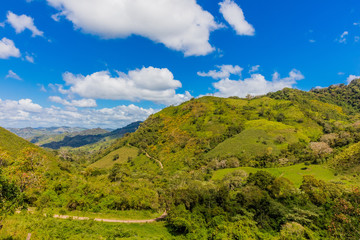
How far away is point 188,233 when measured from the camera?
40.3m

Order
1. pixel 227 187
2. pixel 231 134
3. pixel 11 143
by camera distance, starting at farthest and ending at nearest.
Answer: pixel 231 134
pixel 11 143
pixel 227 187

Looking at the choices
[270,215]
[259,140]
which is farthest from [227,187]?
[259,140]

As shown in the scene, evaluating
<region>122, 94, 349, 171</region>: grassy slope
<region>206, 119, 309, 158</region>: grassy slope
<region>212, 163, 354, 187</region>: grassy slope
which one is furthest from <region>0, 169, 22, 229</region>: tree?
<region>206, 119, 309, 158</region>: grassy slope

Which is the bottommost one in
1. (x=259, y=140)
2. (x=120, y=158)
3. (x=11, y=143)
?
(x=120, y=158)

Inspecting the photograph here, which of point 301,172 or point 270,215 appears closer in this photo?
point 270,215

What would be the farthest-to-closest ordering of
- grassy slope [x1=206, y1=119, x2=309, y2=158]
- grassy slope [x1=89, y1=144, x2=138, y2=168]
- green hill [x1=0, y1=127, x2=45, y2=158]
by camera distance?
grassy slope [x1=89, y1=144, x2=138, y2=168]
grassy slope [x1=206, y1=119, x2=309, y2=158]
green hill [x1=0, y1=127, x2=45, y2=158]

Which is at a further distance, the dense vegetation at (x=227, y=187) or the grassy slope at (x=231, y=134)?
the grassy slope at (x=231, y=134)

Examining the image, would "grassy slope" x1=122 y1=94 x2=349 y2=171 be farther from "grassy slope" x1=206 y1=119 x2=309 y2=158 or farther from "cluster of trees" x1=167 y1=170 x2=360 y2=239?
"cluster of trees" x1=167 y1=170 x2=360 y2=239

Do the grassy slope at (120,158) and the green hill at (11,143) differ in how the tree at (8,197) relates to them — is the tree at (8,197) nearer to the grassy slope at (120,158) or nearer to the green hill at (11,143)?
the green hill at (11,143)

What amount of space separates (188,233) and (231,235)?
10988mm

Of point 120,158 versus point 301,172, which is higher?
point 301,172

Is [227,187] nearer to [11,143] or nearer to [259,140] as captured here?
[259,140]

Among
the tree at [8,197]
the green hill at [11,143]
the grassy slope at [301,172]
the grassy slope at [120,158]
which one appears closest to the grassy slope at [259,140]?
the grassy slope at [301,172]

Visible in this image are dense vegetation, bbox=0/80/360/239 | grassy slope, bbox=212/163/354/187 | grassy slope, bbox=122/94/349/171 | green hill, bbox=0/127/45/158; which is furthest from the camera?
grassy slope, bbox=122/94/349/171
